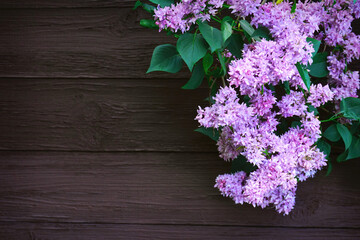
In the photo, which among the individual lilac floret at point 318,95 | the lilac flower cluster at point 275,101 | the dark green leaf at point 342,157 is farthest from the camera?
the dark green leaf at point 342,157

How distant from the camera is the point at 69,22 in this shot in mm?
974

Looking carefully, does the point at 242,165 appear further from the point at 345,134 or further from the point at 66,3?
the point at 66,3

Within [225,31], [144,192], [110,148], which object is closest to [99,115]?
[110,148]

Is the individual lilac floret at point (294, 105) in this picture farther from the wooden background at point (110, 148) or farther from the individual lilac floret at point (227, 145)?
the wooden background at point (110, 148)

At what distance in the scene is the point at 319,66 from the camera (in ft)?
2.68

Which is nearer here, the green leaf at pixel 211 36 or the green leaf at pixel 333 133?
the green leaf at pixel 211 36

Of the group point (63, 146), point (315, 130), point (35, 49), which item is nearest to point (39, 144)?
point (63, 146)

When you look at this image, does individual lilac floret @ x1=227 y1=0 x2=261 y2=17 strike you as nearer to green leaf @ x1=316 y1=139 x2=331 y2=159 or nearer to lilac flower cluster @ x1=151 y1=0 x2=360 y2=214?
lilac flower cluster @ x1=151 y1=0 x2=360 y2=214

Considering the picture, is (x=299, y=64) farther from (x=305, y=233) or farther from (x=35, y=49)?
(x=35, y=49)

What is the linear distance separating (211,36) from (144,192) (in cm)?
46

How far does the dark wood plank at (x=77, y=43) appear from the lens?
96 centimetres

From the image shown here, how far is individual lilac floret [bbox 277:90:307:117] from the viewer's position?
0.76 metres

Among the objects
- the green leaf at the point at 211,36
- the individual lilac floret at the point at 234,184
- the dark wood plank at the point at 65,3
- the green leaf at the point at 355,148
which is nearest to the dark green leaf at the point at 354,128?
the green leaf at the point at 355,148

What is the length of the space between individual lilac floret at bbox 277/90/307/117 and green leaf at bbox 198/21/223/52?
18 cm
